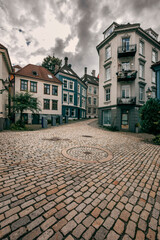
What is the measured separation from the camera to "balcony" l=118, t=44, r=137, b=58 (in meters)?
14.2

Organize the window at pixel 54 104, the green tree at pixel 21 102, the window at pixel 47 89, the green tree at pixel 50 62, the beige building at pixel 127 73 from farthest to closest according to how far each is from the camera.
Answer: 1. the green tree at pixel 50 62
2. the window at pixel 54 104
3. the window at pixel 47 89
4. the beige building at pixel 127 73
5. the green tree at pixel 21 102

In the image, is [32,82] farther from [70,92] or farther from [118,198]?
[118,198]

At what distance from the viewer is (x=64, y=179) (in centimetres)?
267

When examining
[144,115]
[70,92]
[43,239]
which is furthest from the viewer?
[70,92]

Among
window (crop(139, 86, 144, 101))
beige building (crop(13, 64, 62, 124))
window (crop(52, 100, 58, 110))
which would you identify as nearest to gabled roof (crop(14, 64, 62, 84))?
beige building (crop(13, 64, 62, 124))

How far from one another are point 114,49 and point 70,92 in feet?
46.7

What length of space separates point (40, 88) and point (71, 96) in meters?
8.36

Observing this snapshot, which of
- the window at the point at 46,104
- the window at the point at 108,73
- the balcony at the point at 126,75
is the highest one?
the window at the point at 108,73

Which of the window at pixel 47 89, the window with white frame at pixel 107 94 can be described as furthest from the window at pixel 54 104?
the window with white frame at pixel 107 94

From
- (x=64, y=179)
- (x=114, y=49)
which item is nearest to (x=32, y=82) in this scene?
(x=114, y=49)

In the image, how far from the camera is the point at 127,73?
47.2 feet

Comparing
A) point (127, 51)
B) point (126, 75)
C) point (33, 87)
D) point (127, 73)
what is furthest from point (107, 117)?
point (33, 87)

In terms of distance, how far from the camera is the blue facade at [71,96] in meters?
25.7

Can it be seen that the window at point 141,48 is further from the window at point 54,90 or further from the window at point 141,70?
the window at point 54,90
